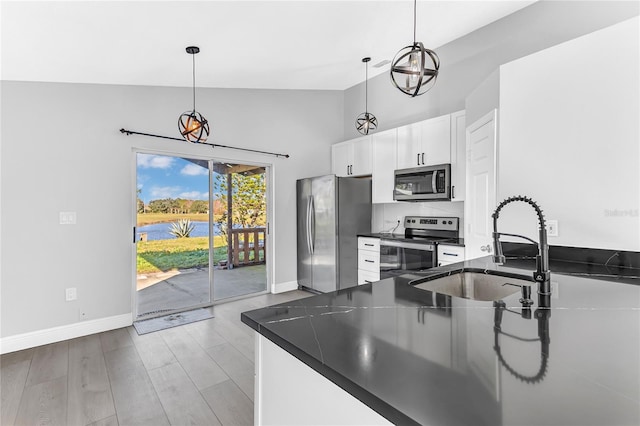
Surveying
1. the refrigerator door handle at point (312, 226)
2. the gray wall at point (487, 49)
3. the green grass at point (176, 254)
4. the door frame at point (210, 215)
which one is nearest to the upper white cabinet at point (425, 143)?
the gray wall at point (487, 49)

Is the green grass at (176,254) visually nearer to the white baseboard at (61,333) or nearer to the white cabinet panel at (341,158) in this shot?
the white baseboard at (61,333)

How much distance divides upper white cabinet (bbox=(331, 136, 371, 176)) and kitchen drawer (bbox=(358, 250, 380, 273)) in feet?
3.77

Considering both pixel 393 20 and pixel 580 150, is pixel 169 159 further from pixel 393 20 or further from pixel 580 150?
pixel 580 150

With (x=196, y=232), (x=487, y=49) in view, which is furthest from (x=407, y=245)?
(x=196, y=232)

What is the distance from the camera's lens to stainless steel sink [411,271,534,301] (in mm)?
1689

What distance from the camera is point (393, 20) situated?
10.4 ft

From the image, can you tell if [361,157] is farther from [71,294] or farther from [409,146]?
[71,294]

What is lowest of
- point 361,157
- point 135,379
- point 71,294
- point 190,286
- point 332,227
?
point 135,379

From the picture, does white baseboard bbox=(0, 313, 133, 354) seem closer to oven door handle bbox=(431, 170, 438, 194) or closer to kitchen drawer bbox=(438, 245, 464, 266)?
kitchen drawer bbox=(438, 245, 464, 266)

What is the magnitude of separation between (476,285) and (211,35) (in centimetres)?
281

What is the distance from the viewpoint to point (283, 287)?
16.6 feet

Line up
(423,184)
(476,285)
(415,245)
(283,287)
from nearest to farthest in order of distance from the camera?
(476,285), (415,245), (423,184), (283,287)

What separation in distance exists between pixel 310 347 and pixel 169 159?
3.81 m

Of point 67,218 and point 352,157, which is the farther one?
point 352,157
